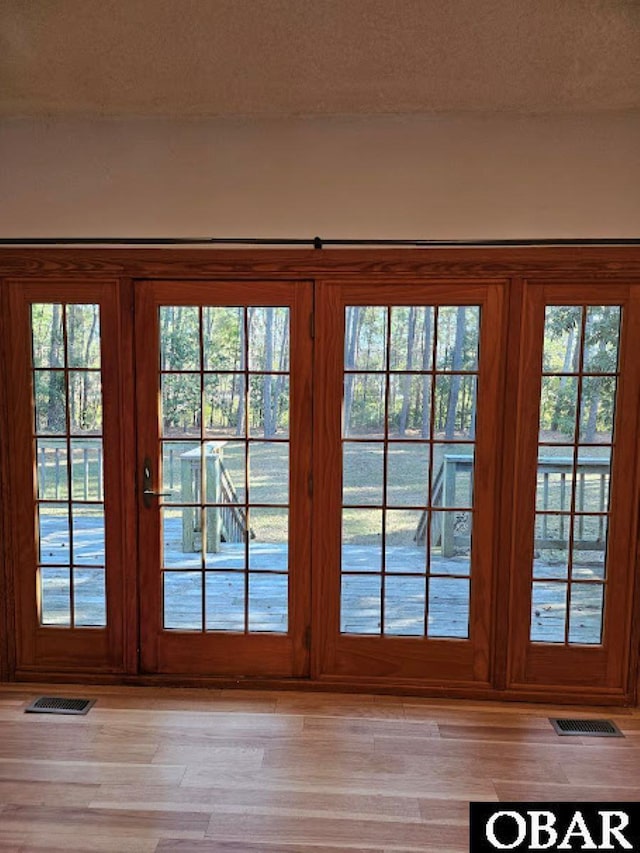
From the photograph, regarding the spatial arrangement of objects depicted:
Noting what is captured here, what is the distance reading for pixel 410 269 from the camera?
268cm

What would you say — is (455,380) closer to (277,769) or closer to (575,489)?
(575,489)

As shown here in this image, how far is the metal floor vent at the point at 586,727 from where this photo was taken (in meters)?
2.60

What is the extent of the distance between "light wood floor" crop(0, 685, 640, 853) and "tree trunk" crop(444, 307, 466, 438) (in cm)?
138

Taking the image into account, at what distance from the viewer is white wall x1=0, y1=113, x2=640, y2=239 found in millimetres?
2639

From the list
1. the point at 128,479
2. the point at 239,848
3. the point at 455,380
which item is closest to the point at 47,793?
the point at 239,848

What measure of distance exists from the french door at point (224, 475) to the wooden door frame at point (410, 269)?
0.28 feet

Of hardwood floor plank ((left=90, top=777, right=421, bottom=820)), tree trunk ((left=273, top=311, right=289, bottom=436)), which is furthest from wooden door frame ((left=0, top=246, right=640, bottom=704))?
hardwood floor plank ((left=90, top=777, right=421, bottom=820))

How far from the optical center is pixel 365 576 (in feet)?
9.53

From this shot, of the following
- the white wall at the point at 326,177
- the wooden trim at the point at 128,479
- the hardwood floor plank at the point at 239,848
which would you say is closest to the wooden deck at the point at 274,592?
the wooden trim at the point at 128,479

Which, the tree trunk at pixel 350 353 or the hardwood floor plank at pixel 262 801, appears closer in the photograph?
the hardwood floor plank at pixel 262 801

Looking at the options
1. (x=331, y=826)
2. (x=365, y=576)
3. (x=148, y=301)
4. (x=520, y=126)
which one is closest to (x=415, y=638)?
(x=365, y=576)

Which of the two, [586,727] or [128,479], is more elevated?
[128,479]

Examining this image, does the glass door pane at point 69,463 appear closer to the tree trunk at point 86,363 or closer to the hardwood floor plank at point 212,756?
the tree trunk at point 86,363

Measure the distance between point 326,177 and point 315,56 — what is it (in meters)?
0.55
